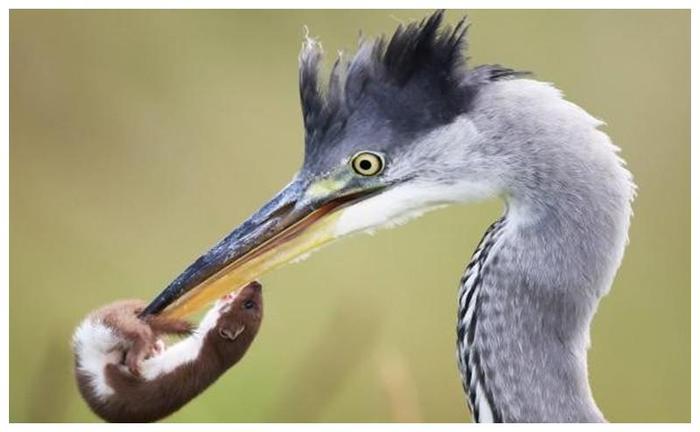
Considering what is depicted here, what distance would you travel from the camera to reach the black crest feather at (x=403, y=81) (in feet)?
8.09

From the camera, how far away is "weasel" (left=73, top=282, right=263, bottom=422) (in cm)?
250

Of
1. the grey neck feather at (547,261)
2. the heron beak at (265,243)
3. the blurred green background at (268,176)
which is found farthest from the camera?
the blurred green background at (268,176)

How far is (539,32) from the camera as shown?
17.3 ft

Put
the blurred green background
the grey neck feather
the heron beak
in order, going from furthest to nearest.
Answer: the blurred green background → the heron beak → the grey neck feather

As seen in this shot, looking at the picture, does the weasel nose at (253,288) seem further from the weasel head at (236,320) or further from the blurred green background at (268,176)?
the blurred green background at (268,176)

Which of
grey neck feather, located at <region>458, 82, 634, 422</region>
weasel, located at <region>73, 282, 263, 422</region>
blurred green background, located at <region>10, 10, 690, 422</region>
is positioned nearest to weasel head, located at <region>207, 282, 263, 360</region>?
weasel, located at <region>73, 282, 263, 422</region>

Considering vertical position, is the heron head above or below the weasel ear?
above

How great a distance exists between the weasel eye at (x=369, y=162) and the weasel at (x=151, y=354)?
0.31m

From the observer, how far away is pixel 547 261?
2.40m

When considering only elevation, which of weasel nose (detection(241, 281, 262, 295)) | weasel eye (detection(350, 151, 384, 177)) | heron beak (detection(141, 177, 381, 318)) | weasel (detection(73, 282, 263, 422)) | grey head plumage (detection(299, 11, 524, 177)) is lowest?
weasel (detection(73, 282, 263, 422))

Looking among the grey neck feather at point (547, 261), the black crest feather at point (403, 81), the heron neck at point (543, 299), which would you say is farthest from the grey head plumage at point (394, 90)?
the heron neck at point (543, 299)

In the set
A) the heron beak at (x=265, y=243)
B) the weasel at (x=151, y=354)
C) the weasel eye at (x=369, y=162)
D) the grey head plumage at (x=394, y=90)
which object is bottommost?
the weasel at (x=151, y=354)

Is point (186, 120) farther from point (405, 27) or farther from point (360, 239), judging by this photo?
point (405, 27)

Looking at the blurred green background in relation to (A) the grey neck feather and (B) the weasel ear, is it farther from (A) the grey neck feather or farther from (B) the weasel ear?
(A) the grey neck feather
